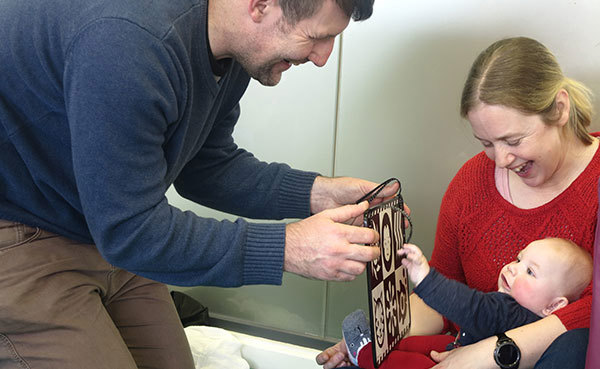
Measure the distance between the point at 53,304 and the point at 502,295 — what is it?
101 cm

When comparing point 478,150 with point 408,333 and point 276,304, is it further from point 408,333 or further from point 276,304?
point 276,304

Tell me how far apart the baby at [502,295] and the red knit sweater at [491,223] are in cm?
7

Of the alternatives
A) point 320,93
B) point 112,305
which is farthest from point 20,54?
point 320,93

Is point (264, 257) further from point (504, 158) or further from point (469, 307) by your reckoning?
point (504, 158)

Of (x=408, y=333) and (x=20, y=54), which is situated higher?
(x=20, y=54)

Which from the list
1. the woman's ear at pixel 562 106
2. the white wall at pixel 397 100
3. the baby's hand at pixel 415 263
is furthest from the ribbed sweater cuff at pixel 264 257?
the white wall at pixel 397 100

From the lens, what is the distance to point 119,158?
3.43 ft

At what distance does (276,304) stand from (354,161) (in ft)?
2.22

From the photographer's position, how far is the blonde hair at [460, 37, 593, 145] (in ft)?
4.41

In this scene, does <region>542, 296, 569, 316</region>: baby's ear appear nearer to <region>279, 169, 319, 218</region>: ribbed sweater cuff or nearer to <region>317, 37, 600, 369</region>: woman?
<region>317, 37, 600, 369</region>: woman

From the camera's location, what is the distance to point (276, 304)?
229cm

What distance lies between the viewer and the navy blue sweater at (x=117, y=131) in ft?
3.36

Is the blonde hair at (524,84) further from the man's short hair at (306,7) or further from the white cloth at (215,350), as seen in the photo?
the white cloth at (215,350)

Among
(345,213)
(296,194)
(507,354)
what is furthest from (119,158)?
(507,354)
